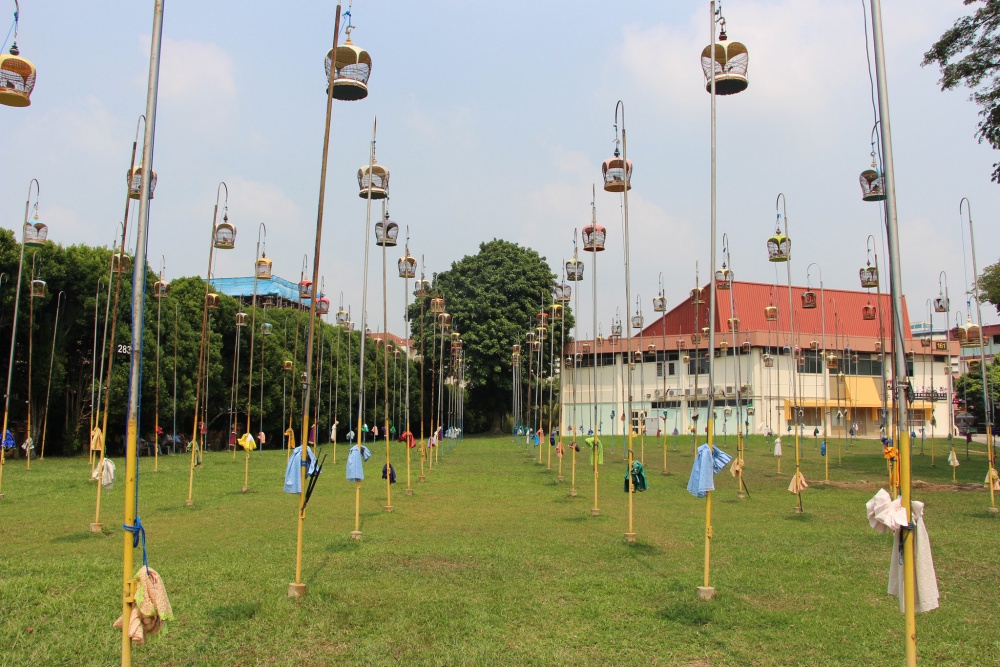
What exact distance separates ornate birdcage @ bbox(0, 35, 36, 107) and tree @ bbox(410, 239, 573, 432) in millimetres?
45784

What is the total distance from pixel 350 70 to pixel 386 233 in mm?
5362

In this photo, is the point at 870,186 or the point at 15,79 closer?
the point at 15,79

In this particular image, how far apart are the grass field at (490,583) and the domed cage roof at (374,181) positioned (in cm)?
589

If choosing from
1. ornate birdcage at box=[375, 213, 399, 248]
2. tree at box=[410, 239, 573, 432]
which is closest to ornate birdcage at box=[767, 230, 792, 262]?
ornate birdcage at box=[375, 213, 399, 248]

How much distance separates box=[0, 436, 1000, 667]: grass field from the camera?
795 cm

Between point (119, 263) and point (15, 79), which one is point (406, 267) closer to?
point (119, 263)

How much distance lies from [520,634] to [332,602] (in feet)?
8.05

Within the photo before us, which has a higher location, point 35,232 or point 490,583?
point 35,232

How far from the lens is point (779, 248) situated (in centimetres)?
1523

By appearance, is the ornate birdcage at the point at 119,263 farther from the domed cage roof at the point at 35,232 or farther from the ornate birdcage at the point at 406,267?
the ornate birdcage at the point at 406,267

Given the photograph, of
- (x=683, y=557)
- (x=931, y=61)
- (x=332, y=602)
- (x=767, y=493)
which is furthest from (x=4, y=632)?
(x=931, y=61)

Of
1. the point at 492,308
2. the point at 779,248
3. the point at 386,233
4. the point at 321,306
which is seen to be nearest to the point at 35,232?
the point at 386,233

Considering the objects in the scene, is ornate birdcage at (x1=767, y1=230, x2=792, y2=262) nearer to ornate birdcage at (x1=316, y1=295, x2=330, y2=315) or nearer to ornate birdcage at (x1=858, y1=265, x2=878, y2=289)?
ornate birdcage at (x1=858, y1=265, x2=878, y2=289)

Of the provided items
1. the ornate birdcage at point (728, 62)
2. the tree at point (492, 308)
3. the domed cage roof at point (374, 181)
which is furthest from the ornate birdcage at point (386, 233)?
the tree at point (492, 308)
